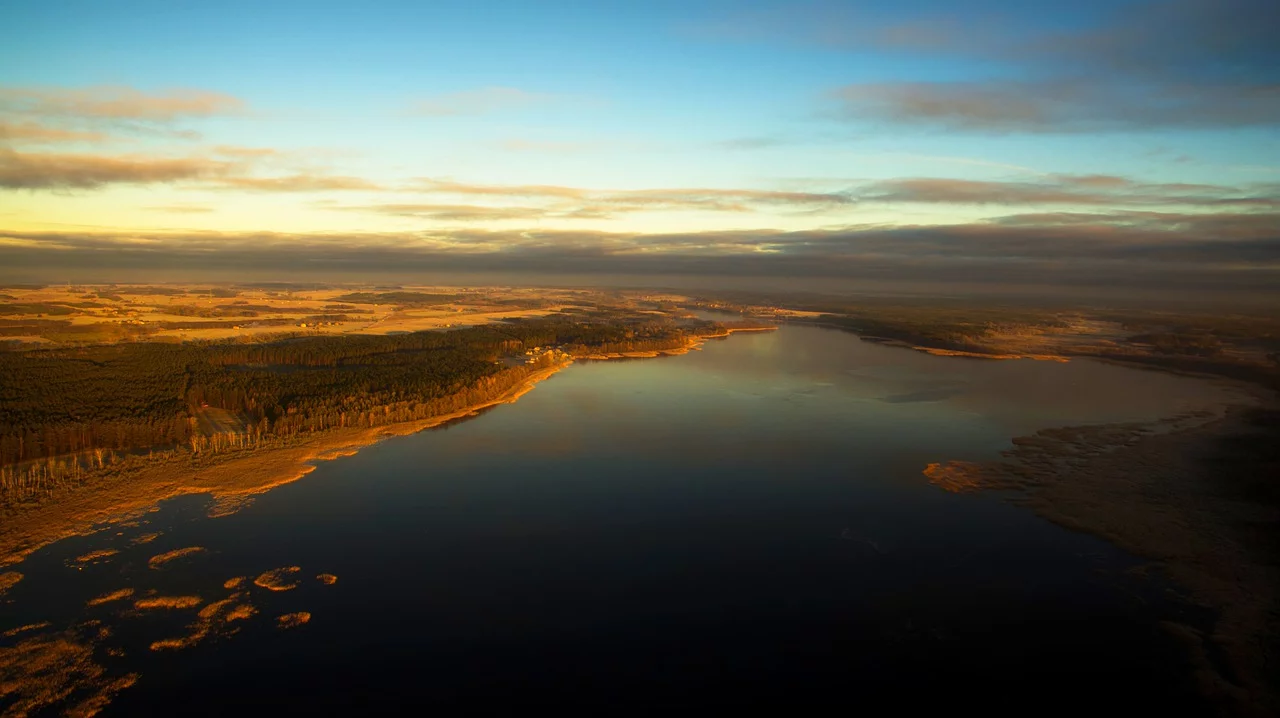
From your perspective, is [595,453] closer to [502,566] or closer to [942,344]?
[502,566]

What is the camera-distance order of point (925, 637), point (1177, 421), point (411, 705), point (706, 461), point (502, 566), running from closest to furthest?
point (411, 705) → point (925, 637) → point (502, 566) → point (706, 461) → point (1177, 421)

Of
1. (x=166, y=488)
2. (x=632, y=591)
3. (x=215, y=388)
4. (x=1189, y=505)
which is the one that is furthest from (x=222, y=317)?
(x=1189, y=505)

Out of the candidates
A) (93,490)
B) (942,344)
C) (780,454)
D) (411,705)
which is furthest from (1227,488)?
(942,344)

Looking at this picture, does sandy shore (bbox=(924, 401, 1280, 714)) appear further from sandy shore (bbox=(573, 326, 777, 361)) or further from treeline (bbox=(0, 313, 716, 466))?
sandy shore (bbox=(573, 326, 777, 361))

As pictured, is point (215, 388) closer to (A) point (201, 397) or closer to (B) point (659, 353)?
(A) point (201, 397)

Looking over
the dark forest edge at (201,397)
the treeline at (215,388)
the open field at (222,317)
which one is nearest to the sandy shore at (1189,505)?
the treeline at (215,388)
